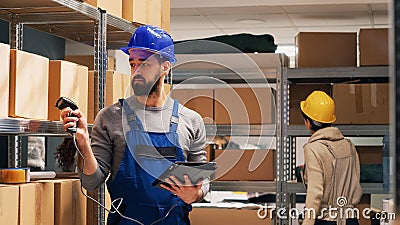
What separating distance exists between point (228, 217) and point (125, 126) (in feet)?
7.96

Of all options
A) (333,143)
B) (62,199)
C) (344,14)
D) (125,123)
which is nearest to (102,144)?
(125,123)

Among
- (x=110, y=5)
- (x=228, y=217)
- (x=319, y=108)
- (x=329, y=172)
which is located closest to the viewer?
(x=110, y=5)

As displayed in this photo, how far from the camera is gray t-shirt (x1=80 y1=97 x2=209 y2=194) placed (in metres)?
2.62

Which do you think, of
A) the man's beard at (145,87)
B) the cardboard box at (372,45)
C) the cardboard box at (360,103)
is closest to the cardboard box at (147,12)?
the man's beard at (145,87)

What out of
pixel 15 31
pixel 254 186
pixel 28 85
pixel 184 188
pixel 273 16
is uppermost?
pixel 273 16

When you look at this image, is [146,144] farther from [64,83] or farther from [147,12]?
[147,12]

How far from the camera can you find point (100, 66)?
10.2ft

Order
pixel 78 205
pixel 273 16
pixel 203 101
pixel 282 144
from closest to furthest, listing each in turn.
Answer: pixel 78 205
pixel 282 144
pixel 203 101
pixel 273 16

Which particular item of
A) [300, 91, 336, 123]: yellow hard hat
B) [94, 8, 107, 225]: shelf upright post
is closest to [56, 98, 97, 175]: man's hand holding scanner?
[94, 8, 107, 225]: shelf upright post

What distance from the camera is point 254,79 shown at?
18.8ft

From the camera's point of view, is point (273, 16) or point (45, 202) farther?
point (273, 16)

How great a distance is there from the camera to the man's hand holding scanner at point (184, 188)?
2525 mm

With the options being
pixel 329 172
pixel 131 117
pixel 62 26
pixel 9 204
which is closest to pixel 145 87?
pixel 131 117

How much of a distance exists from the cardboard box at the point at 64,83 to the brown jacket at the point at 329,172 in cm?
194
